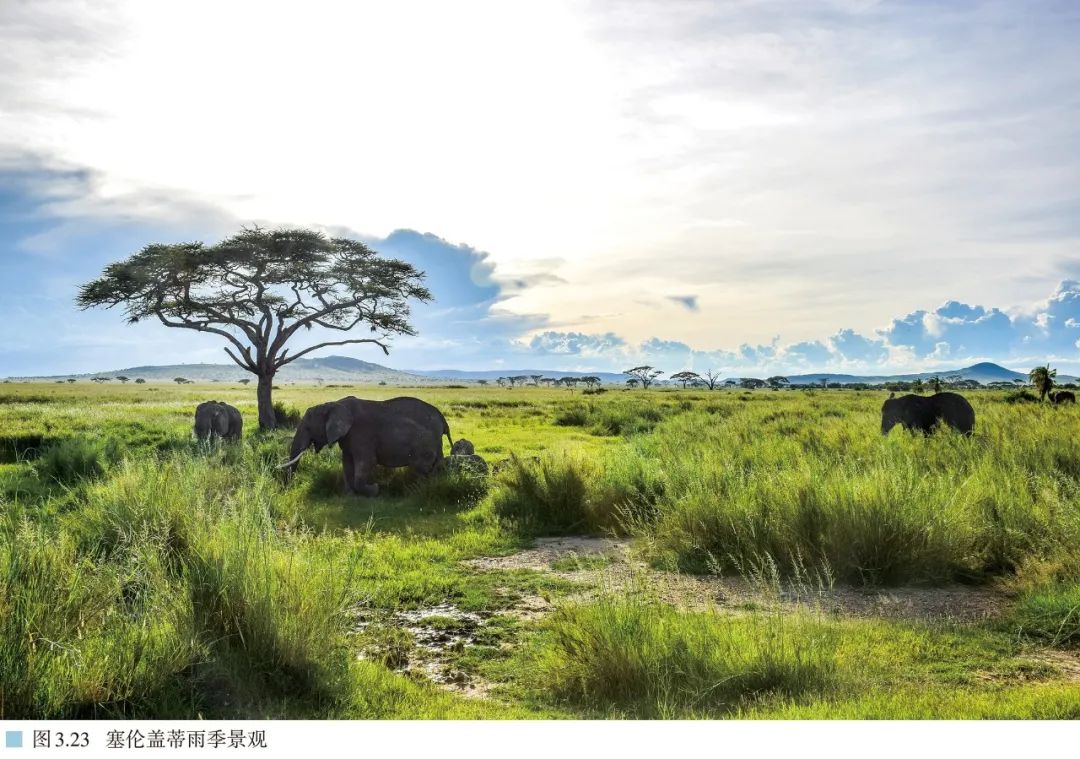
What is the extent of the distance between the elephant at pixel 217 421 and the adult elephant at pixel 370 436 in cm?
425

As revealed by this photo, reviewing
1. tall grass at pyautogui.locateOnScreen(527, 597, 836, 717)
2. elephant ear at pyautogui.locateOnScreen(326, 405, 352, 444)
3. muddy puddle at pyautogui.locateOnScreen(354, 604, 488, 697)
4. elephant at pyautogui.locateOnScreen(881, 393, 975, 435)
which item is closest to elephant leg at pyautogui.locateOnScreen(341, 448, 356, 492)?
elephant ear at pyautogui.locateOnScreen(326, 405, 352, 444)

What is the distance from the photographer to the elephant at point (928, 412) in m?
14.2

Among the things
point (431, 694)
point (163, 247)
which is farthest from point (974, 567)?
point (163, 247)

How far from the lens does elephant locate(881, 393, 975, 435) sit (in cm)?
1424

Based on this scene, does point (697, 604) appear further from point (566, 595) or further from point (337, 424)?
point (337, 424)

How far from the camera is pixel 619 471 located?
33.2 ft

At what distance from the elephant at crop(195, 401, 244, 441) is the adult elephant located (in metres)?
4.25

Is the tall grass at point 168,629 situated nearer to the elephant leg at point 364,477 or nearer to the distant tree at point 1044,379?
the elephant leg at point 364,477

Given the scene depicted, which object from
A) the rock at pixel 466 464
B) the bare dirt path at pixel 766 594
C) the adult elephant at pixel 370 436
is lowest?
the bare dirt path at pixel 766 594

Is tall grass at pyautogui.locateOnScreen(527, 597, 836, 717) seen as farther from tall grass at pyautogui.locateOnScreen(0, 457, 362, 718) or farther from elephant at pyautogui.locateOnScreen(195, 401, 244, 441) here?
elephant at pyautogui.locateOnScreen(195, 401, 244, 441)

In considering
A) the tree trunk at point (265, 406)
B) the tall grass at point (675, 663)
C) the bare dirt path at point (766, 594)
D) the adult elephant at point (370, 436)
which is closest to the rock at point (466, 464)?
the adult elephant at point (370, 436)
